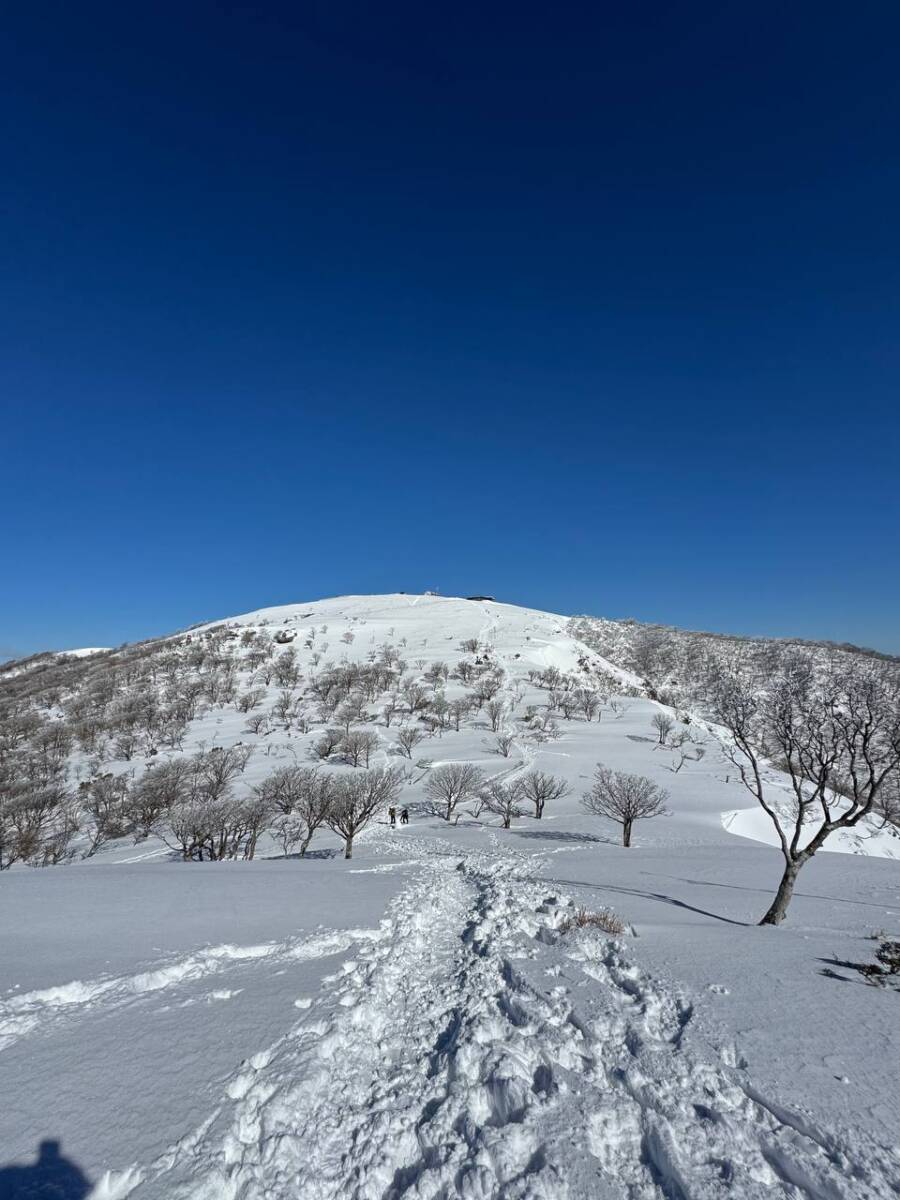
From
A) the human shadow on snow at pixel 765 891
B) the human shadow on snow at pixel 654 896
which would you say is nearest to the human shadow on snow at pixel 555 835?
the human shadow on snow at pixel 765 891

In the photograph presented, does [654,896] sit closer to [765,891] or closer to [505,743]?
[765,891]

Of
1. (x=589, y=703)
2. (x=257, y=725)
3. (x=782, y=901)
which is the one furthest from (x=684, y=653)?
(x=782, y=901)

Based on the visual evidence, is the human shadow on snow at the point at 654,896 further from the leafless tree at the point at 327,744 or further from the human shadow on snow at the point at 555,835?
the leafless tree at the point at 327,744

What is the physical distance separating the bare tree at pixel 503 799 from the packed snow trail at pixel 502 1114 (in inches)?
1018

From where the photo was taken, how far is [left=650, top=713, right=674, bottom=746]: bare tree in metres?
48.1

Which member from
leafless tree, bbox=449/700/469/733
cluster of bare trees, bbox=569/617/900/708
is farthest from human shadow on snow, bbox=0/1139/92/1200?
cluster of bare trees, bbox=569/617/900/708

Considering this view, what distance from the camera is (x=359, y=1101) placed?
4516 mm

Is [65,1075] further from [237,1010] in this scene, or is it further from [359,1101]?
[359,1101]

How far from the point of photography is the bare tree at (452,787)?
108ft

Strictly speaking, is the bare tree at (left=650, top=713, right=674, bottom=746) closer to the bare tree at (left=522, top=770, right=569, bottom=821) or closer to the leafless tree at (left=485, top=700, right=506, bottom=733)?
the bare tree at (left=522, top=770, right=569, bottom=821)

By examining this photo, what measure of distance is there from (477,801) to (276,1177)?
→ 33.3m

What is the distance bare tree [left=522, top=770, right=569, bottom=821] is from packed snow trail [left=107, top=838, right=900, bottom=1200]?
27.4 meters

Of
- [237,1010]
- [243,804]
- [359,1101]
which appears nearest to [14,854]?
[243,804]

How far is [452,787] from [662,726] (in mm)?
27447
